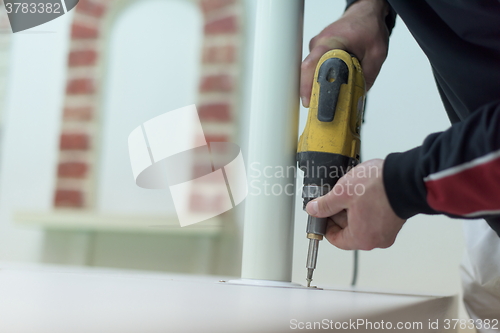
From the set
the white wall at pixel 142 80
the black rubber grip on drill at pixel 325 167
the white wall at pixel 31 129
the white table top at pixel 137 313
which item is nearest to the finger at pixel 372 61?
the black rubber grip on drill at pixel 325 167

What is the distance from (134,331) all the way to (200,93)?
4.09 ft

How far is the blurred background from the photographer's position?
1146 millimetres

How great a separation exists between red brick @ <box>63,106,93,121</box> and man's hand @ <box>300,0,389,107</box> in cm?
104

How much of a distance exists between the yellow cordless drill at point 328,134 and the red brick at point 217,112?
757mm

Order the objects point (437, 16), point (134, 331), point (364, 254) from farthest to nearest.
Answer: point (364, 254) < point (437, 16) < point (134, 331)

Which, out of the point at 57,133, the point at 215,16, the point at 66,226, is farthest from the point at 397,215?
the point at 57,133

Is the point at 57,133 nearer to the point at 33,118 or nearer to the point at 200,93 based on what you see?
the point at 33,118

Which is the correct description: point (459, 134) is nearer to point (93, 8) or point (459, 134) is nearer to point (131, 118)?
point (131, 118)

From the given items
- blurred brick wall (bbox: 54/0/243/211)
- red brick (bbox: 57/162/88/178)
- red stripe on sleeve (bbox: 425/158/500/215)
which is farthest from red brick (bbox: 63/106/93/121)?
red stripe on sleeve (bbox: 425/158/500/215)

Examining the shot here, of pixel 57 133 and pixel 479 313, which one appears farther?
pixel 57 133

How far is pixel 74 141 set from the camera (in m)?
1.53

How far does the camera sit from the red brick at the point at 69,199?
148 cm

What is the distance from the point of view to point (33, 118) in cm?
162

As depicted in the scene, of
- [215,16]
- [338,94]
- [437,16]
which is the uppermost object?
[215,16]
